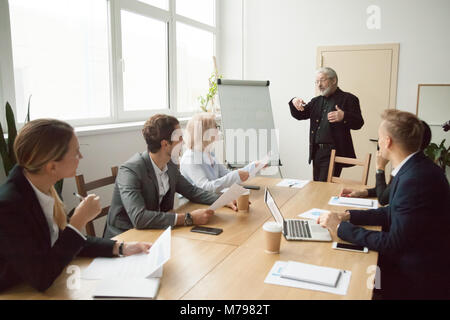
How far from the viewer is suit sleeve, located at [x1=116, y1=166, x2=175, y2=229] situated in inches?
76.9

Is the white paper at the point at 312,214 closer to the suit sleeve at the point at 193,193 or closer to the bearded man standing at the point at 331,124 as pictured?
the suit sleeve at the point at 193,193

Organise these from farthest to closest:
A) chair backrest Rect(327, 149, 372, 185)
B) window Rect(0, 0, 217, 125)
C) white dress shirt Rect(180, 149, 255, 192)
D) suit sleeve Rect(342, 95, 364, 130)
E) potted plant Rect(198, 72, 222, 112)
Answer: potted plant Rect(198, 72, 222, 112) < suit sleeve Rect(342, 95, 364, 130) < chair backrest Rect(327, 149, 372, 185) < window Rect(0, 0, 217, 125) < white dress shirt Rect(180, 149, 255, 192)

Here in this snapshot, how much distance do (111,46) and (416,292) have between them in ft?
10.3

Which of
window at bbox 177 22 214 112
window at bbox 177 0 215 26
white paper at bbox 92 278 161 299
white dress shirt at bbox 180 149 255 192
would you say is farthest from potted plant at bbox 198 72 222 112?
white paper at bbox 92 278 161 299

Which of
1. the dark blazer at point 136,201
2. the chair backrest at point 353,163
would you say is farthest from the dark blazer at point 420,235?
the chair backrest at point 353,163

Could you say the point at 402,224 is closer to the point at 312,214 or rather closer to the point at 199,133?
the point at 312,214

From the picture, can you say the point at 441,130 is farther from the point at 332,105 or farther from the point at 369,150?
the point at 332,105

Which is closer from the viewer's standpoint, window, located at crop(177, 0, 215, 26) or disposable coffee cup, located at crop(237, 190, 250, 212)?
disposable coffee cup, located at crop(237, 190, 250, 212)

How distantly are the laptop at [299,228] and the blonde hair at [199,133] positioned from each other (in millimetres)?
918

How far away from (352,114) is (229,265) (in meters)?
2.72

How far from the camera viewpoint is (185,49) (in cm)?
490

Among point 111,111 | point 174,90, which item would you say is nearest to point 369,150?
point 174,90

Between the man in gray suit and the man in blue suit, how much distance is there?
875mm

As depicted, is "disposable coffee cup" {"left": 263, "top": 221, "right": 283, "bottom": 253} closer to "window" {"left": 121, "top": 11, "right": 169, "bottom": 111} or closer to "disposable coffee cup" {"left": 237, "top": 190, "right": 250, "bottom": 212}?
"disposable coffee cup" {"left": 237, "top": 190, "right": 250, "bottom": 212}
